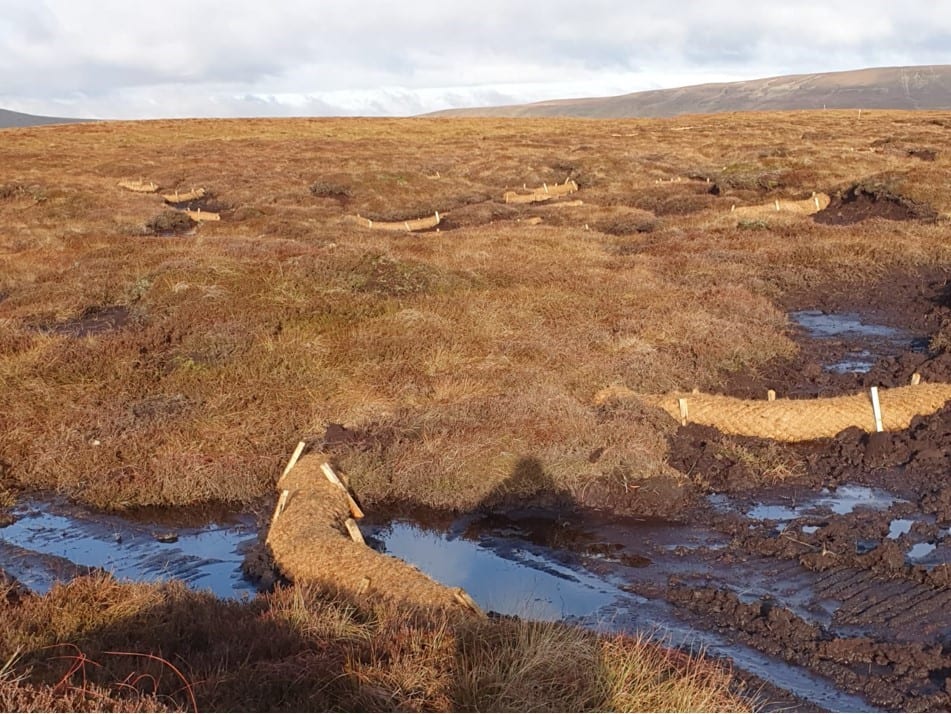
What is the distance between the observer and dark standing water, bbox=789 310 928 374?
1675 centimetres

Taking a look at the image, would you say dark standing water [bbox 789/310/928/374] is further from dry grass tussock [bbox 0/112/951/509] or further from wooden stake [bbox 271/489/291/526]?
wooden stake [bbox 271/489/291/526]

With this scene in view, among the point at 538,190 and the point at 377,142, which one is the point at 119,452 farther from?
the point at 377,142

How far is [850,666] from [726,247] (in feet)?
67.4

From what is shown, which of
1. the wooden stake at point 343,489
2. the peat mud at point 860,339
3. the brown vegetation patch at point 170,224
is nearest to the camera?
the wooden stake at point 343,489

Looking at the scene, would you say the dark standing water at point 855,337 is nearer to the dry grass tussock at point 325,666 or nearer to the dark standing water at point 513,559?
the dark standing water at point 513,559

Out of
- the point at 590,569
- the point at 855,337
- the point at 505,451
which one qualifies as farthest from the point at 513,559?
the point at 855,337

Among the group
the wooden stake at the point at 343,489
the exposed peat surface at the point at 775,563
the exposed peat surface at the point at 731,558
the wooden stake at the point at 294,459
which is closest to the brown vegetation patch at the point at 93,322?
the exposed peat surface at the point at 731,558

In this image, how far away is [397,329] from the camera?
16203 mm

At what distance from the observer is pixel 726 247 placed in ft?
86.9

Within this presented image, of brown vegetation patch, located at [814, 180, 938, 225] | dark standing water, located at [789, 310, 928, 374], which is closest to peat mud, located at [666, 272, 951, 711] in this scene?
dark standing water, located at [789, 310, 928, 374]

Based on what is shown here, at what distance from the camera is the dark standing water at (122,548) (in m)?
9.27

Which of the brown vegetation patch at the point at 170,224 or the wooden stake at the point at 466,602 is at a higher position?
the brown vegetation patch at the point at 170,224

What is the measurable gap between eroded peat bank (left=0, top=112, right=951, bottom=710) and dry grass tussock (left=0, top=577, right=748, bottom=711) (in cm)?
3

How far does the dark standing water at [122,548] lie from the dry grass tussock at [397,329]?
522 millimetres
